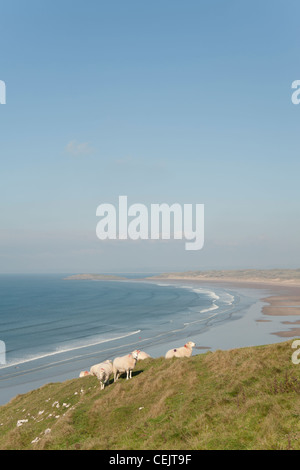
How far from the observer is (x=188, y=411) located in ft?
40.6

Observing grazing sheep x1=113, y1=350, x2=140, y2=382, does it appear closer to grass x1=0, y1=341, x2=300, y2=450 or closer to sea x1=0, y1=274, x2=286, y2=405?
grass x1=0, y1=341, x2=300, y2=450

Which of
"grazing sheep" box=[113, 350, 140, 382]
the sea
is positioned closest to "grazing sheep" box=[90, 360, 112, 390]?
"grazing sheep" box=[113, 350, 140, 382]

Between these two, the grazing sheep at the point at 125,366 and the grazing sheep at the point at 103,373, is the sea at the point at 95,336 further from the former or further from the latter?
the grazing sheep at the point at 125,366

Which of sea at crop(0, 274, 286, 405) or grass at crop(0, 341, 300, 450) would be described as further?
sea at crop(0, 274, 286, 405)

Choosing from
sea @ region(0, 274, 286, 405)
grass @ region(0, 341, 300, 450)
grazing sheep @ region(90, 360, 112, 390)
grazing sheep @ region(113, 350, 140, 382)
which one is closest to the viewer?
grass @ region(0, 341, 300, 450)

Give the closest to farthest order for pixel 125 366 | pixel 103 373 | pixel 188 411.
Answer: pixel 188 411
pixel 103 373
pixel 125 366

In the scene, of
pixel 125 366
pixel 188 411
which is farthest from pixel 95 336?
pixel 188 411

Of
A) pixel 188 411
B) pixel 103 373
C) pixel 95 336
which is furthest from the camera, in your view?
pixel 95 336

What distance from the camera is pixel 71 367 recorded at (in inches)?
1522

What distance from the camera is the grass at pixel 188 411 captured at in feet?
33.8

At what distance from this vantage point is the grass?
1030cm

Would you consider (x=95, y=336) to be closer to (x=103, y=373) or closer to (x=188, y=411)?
(x=103, y=373)
